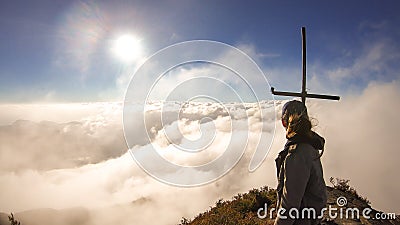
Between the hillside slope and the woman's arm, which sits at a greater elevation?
the hillside slope

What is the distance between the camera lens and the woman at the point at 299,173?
10.4 feet

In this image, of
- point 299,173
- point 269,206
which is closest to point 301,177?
point 299,173

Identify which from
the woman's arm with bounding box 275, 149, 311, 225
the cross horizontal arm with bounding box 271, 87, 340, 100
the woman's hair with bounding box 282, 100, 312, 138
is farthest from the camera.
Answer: the cross horizontal arm with bounding box 271, 87, 340, 100

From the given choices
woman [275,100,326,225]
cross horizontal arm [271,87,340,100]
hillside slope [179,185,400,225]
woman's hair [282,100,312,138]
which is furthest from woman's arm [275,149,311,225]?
hillside slope [179,185,400,225]

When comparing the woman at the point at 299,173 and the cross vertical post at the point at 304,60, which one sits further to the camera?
the cross vertical post at the point at 304,60

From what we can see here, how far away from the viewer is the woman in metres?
3.16

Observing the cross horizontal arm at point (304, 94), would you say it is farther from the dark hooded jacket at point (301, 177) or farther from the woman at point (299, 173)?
the dark hooded jacket at point (301, 177)

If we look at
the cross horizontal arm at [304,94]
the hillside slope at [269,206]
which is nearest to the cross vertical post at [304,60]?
the cross horizontal arm at [304,94]

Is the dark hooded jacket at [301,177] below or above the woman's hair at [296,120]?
below

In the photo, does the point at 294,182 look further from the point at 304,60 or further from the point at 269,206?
the point at 269,206

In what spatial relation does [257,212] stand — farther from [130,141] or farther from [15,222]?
[15,222]

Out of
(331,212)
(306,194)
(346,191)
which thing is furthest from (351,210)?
(306,194)

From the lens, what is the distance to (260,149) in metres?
5.48

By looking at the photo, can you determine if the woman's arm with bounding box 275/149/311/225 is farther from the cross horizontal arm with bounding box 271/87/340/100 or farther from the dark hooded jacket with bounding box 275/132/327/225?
the cross horizontal arm with bounding box 271/87/340/100
